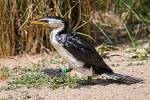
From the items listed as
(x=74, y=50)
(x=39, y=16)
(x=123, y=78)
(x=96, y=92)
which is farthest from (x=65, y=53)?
(x=39, y=16)

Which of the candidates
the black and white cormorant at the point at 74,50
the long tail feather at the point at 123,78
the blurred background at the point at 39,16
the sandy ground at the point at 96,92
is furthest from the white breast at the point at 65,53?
the blurred background at the point at 39,16

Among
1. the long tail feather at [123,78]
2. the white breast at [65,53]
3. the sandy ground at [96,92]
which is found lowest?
the sandy ground at [96,92]

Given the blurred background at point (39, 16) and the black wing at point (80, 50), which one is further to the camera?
the blurred background at point (39, 16)

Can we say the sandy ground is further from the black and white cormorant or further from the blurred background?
the blurred background

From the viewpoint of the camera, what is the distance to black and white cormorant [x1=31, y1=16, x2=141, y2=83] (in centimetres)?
601

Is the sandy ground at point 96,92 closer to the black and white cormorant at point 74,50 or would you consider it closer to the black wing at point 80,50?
the black and white cormorant at point 74,50

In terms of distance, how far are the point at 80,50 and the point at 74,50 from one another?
0.09 m

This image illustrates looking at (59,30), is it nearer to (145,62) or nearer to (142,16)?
(145,62)

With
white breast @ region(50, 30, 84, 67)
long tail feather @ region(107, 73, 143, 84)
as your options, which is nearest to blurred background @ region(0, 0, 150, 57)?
white breast @ region(50, 30, 84, 67)

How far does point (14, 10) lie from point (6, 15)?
130 millimetres

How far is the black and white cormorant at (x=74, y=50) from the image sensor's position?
601cm

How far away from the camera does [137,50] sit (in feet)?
25.1

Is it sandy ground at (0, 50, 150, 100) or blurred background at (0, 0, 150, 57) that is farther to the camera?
blurred background at (0, 0, 150, 57)

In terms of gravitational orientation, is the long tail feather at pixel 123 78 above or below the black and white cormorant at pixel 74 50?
below
